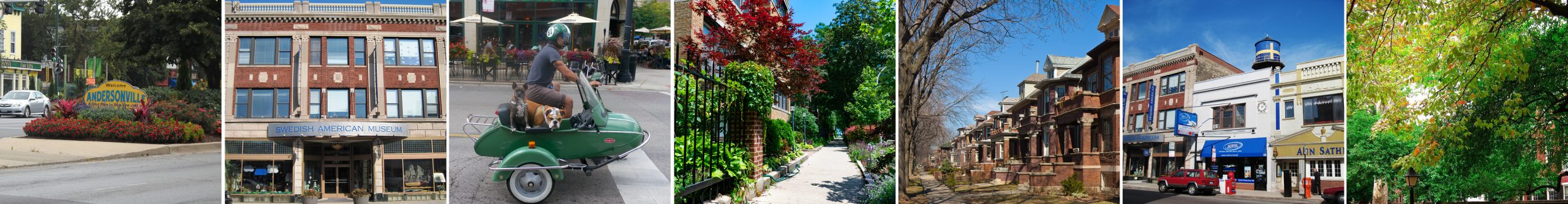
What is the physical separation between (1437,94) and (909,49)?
562cm

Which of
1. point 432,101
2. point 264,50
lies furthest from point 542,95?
point 264,50

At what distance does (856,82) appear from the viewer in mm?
7535

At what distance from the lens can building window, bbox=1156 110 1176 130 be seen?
540cm

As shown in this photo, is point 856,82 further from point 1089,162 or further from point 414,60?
point 414,60

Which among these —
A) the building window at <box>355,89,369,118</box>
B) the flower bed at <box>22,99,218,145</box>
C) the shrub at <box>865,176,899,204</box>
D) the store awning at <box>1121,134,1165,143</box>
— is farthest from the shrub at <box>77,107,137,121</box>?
the store awning at <box>1121,134,1165,143</box>

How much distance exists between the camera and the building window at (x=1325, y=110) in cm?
564

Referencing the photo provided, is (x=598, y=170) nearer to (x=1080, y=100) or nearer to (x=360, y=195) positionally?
(x=360, y=195)

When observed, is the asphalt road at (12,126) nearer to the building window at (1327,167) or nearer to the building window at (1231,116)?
the building window at (1231,116)

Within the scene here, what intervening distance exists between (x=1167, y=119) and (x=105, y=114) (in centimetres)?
682

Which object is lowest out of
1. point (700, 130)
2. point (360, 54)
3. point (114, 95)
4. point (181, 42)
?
point (700, 130)

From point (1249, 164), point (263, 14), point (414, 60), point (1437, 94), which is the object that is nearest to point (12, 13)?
point (263, 14)

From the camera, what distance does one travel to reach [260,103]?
4938 mm

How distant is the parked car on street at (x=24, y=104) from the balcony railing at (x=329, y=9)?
161 centimetres

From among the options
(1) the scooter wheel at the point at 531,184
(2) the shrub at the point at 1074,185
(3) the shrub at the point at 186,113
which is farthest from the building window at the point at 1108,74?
(3) the shrub at the point at 186,113
